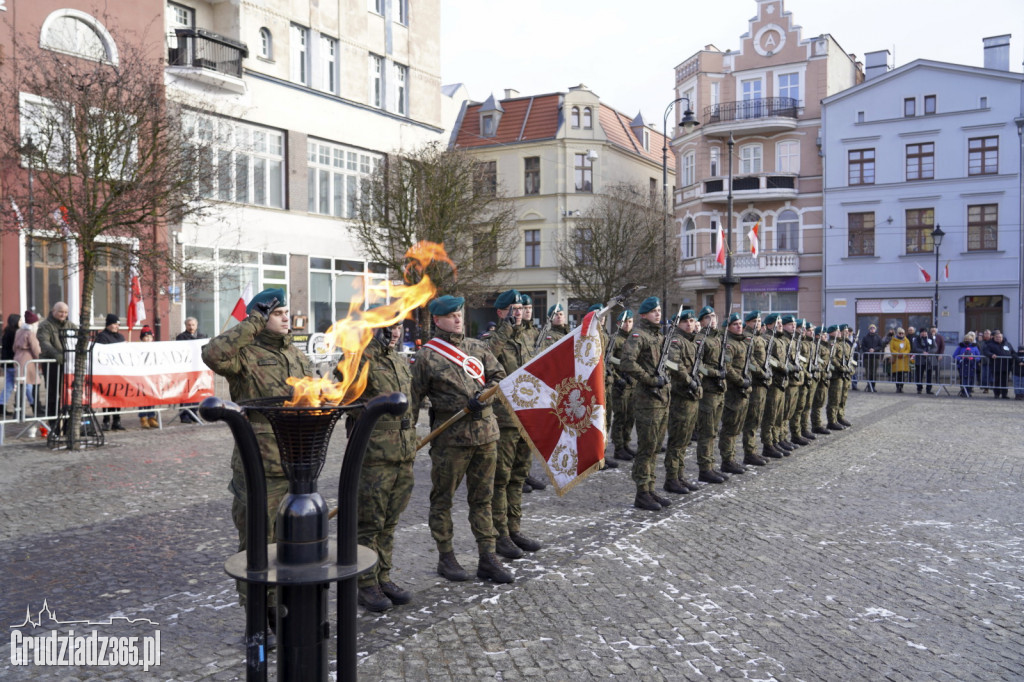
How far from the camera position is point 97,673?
14.4 feet

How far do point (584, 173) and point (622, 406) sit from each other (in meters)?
33.4

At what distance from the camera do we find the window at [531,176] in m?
44.6

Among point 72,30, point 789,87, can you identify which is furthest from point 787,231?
point 72,30

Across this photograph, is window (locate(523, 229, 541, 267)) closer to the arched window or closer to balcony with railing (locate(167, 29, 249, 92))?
balcony with railing (locate(167, 29, 249, 92))

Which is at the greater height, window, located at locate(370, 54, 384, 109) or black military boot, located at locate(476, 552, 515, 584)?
window, located at locate(370, 54, 384, 109)

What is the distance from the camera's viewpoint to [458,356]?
604cm

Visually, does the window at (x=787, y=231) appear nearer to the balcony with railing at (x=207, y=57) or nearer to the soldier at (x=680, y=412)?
the balcony with railing at (x=207, y=57)

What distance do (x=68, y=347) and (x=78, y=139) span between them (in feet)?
10.4

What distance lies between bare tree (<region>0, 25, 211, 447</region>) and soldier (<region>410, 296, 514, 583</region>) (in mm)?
8028

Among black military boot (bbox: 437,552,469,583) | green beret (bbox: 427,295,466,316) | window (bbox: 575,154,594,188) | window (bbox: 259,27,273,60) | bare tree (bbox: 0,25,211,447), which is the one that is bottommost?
black military boot (bbox: 437,552,469,583)

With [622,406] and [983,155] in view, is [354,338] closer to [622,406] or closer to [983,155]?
[622,406]

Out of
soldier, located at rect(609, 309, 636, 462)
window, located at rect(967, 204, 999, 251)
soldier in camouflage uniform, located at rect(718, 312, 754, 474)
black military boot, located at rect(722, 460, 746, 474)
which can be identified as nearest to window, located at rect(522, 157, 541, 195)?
window, located at rect(967, 204, 999, 251)

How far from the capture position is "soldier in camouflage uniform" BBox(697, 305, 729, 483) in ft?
32.7

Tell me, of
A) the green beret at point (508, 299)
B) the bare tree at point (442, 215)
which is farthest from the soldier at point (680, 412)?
the bare tree at point (442, 215)
